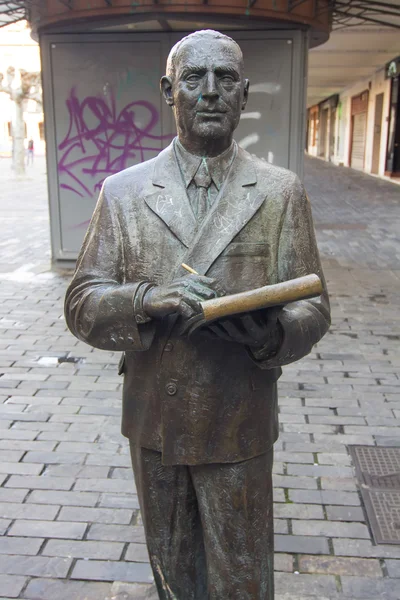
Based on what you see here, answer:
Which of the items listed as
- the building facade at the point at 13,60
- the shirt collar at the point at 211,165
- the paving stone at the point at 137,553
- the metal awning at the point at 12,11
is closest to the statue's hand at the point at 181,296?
the shirt collar at the point at 211,165

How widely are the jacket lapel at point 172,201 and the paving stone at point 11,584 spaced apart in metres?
2.05

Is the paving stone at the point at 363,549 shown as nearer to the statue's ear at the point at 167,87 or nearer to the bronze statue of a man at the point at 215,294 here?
the bronze statue of a man at the point at 215,294

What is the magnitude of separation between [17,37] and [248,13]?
3105 cm

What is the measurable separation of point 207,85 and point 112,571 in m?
2.38

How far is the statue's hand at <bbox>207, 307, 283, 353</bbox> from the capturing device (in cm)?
174

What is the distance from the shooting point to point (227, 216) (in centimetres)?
196

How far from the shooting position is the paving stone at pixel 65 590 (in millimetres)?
3016

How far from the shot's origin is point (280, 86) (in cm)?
848

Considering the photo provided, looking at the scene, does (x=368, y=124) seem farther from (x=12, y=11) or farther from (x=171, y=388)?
(x=171, y=388)

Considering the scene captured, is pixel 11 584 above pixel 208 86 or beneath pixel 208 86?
beneath

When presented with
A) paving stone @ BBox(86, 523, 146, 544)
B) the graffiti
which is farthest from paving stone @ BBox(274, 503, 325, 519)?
the graffiti

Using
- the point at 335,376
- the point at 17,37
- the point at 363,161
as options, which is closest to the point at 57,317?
the point at 335,376

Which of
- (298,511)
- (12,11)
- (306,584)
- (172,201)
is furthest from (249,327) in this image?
(12,11)

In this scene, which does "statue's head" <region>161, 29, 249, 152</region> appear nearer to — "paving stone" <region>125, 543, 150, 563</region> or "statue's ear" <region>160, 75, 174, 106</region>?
"statue's ear" <region>160, 75, 174, 106</region>
